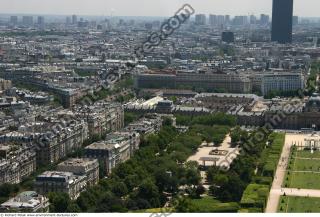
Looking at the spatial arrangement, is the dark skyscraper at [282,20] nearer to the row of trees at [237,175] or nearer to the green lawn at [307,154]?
the green lawn at [307,154]

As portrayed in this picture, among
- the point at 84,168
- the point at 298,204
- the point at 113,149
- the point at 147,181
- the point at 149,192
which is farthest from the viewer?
the point at 113,149

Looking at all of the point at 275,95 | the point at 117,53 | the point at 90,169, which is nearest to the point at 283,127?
the point at 275,95

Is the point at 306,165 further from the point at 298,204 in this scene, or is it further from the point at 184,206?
the point at 184,206

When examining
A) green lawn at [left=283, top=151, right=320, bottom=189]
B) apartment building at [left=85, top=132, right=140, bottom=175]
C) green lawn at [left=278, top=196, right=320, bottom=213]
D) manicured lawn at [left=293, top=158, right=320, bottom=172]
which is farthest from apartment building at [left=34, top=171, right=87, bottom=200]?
manicured lawn at [left=293, top=158, right=320, bottom=172]

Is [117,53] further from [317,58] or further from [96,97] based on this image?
[96,97]

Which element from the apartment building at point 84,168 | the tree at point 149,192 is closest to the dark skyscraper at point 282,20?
the apartment building at point 84,168

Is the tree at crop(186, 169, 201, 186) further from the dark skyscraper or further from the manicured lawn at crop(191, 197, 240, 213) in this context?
the dark skyscraper

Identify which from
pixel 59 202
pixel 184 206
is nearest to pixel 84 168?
pixel 59 202
